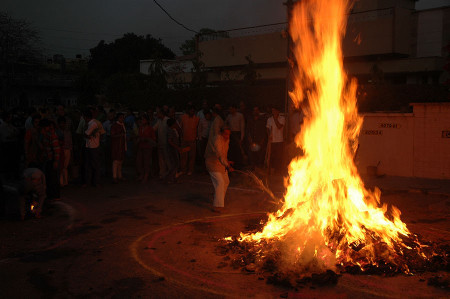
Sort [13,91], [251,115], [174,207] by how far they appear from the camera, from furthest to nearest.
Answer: [13,91] < [251,115] < [174,207]

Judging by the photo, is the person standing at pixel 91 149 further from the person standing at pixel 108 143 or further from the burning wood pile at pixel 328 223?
the burning wood pile at pixel 328 223

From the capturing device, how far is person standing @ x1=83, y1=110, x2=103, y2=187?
1299 centimetres

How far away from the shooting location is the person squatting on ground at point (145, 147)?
14445 mm

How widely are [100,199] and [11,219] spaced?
249cm

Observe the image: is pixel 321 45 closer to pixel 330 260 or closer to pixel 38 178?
pixel 330 260

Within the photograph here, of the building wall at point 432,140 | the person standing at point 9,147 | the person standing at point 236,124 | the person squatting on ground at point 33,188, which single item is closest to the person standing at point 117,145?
the person standing at point 9,147

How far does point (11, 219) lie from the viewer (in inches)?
371

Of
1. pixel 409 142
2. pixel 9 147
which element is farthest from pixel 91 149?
pixel 409 142

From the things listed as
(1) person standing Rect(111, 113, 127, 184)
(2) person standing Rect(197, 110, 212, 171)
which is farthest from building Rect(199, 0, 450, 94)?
(1) person standing Rect(111, 113, 127, 184)

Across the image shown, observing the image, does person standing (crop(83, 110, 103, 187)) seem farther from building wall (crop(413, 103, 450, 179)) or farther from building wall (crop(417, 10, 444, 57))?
building wall (crop(417, 10, 444, 57))

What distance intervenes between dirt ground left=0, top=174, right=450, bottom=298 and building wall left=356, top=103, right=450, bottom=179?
219 centimetres

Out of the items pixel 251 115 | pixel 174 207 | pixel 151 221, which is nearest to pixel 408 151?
pixel 251 115

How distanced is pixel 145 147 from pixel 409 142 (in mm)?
7992

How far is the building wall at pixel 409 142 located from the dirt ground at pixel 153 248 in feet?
7.18
